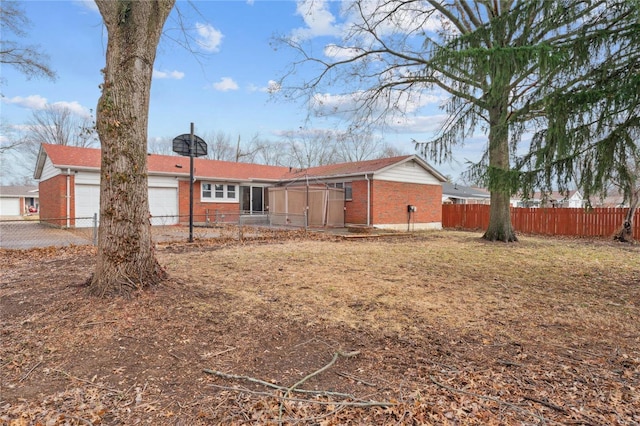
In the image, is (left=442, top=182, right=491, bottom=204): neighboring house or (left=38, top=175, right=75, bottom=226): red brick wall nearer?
(left=38, top=175, right=75, bottom=226): red brick wall

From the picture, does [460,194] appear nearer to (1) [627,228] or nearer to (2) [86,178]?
(1) [627,228]

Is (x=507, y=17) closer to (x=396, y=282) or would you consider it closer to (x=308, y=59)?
(x=396, y=282)

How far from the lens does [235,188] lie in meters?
21.4

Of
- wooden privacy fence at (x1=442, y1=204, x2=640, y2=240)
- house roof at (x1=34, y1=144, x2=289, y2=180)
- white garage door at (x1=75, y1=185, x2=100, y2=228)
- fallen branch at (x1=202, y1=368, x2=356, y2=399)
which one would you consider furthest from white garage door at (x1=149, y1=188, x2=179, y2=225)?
fallen branch at (x1=202, y1=368, x2=356, y2=399)

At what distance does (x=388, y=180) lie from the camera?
56.4 feet

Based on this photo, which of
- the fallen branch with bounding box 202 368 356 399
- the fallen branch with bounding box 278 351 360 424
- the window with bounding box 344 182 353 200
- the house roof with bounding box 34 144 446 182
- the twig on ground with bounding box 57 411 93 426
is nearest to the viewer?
the twig on ground with bounding box 57 411 93 426

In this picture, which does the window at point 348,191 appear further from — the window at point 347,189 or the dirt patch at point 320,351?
the dirt patch at point 320,351

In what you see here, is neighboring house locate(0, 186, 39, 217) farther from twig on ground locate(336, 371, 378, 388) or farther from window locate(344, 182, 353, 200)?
twig on ground locate(336, 371, 378, 388)

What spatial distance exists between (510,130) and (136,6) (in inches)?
242

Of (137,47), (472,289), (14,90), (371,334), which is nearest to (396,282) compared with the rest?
A: (472,289)

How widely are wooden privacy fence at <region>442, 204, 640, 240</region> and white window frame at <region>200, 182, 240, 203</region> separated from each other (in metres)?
13.6

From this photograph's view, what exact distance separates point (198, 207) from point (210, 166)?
3.49m

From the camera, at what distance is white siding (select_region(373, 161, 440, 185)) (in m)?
17.1

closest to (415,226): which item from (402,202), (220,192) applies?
(402,202)
